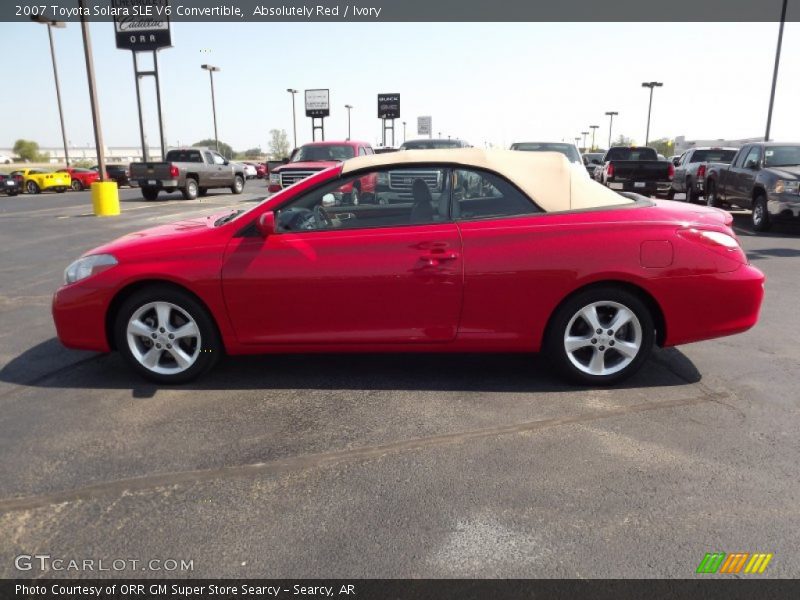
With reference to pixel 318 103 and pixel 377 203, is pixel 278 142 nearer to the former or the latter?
pixel 318 103

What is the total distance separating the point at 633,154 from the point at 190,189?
16682mm

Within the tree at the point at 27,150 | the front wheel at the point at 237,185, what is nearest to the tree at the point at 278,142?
the tree at the point at 27,150

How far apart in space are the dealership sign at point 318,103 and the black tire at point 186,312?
5382 cm

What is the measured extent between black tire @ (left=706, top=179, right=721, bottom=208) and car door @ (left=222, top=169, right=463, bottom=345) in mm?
13497

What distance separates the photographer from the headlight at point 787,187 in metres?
11.3

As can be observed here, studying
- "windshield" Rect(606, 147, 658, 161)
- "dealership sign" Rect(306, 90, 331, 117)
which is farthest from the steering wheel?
"dealership sign" Rect(306, 90, 331, 117)

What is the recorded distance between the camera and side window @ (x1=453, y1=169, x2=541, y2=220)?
4109 mm

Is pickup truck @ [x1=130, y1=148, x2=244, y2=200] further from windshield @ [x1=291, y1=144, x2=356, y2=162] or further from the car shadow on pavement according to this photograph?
the car shadow on pavement

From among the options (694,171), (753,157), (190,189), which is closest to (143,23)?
(190,189)

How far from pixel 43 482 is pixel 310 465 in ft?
4.30

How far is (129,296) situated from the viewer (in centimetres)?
427

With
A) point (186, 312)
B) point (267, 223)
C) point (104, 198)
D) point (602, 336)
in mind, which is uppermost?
point (267, 223)

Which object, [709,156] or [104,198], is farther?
[709,156]
